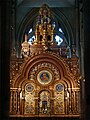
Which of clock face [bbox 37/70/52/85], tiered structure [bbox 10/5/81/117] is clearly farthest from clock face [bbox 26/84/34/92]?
clock face [bbox 37/70/52/85]

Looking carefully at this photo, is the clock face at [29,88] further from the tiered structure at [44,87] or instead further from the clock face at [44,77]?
the clock face at [44,77]

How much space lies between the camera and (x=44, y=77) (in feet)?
76.2

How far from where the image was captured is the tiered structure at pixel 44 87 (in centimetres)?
2281

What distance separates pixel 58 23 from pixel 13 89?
375 inches

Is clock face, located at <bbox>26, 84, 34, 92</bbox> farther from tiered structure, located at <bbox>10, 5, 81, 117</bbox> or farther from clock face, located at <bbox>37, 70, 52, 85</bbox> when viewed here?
clock face, located at <bbox>37, 70, 52, 85</bbox>

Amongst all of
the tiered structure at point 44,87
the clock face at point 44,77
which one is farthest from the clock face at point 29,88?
the clock face at point 44,77

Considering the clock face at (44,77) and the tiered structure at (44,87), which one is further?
the clock face at (44,77)

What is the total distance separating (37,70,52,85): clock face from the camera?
23250 mm

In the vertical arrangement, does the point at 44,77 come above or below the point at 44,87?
above

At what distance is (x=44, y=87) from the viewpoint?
75.9 ft

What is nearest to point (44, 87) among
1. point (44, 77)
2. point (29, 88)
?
point (44, 77)

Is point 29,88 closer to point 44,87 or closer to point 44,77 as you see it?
point 44,87

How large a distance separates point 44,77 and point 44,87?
0.63 metres

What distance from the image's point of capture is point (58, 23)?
30609 mm
